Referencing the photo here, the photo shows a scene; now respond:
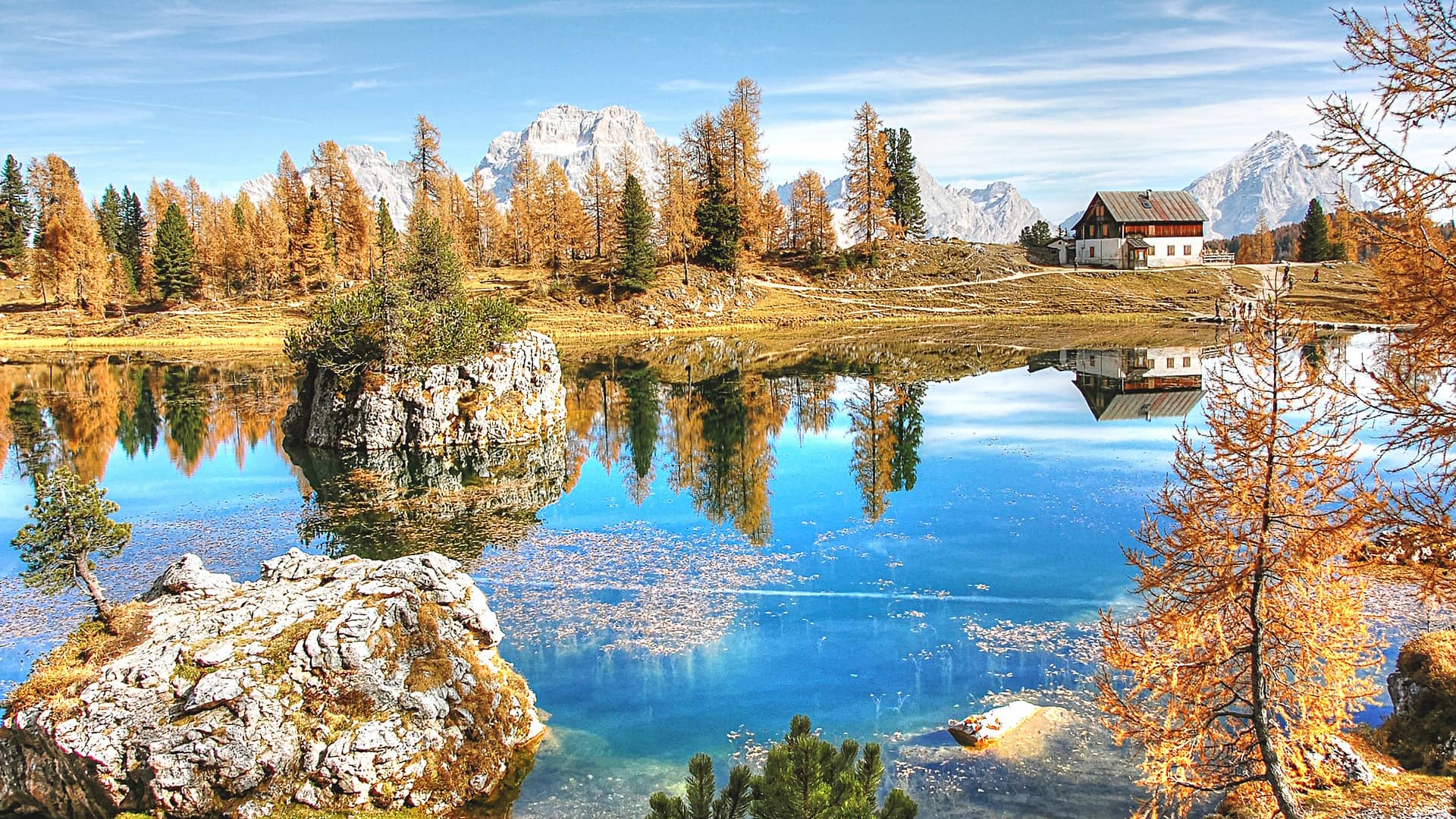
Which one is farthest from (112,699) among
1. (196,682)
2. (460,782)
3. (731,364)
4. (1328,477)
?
(731,364)

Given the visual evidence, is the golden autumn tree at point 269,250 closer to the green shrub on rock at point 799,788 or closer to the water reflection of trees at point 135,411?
the water reflection of trees at point 135,411

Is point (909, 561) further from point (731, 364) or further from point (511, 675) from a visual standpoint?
point (731, 364)

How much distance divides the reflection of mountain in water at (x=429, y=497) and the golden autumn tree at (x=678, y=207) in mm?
62183

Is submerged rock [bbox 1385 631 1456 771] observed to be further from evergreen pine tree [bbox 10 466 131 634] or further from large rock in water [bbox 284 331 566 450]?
large rock in water [bbox 284 331 566 450]

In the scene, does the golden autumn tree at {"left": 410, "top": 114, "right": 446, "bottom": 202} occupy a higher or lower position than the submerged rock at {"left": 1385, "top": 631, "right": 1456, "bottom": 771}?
higher

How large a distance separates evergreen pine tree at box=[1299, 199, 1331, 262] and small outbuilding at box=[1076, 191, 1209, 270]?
679 inches

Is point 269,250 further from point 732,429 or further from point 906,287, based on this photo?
point 732,429

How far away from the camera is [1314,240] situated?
121375mm

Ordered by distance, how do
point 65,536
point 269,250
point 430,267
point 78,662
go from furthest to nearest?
point 269,250, point 430,267, point 65,536, point 78,662

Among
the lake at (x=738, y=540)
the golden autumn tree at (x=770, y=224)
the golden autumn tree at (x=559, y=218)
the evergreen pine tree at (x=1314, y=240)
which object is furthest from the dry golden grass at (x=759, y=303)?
the lake at (x=738, y=540)

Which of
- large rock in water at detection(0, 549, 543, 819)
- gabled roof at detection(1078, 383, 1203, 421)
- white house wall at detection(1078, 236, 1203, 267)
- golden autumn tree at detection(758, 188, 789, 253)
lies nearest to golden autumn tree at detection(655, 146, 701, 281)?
golden autumn tree at detection(758, 188, 789, 253)

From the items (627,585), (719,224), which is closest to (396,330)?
(627,585)

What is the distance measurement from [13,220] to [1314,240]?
181 metres

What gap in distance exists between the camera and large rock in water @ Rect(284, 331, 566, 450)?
1736 inches
